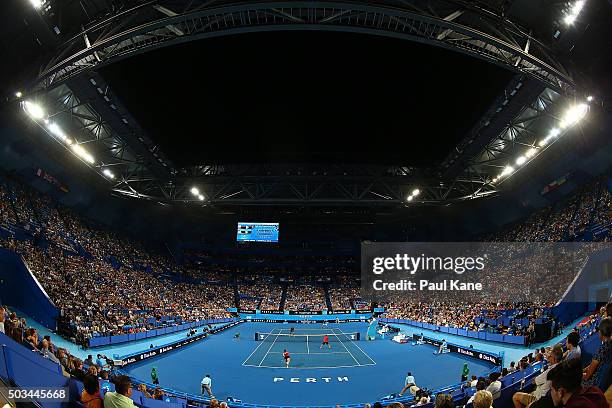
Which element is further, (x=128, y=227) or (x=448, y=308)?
(x=128, y=227)

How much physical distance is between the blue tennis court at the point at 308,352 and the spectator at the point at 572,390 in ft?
65.9

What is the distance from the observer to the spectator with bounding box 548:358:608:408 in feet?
8.98

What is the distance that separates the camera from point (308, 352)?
26422 mm

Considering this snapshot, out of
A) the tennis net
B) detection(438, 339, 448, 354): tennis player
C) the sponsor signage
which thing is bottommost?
the tennis net

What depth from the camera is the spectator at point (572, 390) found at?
2.74 m

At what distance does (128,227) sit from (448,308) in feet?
129

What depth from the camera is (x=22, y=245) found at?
26.2 meters

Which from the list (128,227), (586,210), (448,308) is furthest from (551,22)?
(128,227)

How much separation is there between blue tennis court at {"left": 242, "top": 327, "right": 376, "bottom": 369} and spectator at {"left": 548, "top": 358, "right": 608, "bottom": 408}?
2010 cm

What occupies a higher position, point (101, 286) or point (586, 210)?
point (586, 210)

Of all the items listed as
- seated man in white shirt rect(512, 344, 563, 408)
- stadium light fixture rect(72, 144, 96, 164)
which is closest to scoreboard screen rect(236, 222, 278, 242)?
stadium light fixture rect(72, 144, 96, 164)

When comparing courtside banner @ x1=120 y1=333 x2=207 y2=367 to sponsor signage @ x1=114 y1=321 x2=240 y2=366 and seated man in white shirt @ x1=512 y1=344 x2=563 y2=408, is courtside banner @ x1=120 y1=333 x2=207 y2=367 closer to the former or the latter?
sponsor signage @ x1=114 y1=321 x2=240 y2=366

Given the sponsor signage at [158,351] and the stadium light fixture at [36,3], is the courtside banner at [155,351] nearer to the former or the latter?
the sponsor signage at [158,351]

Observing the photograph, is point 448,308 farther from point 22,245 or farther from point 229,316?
point 22,245
